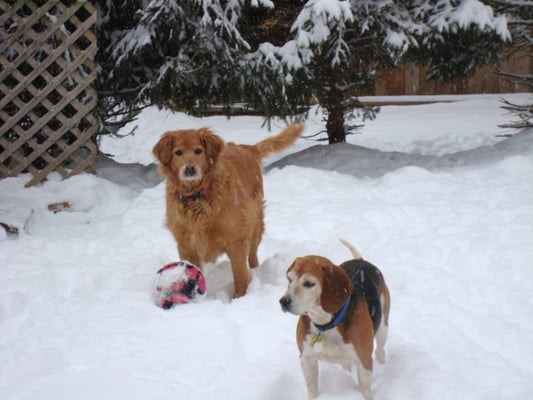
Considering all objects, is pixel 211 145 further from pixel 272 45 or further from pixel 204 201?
pixel 272 45

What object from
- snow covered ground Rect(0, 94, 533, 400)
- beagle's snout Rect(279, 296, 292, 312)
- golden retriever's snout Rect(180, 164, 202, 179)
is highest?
golden retriever's snout Rect(180, 164, 202, 179)

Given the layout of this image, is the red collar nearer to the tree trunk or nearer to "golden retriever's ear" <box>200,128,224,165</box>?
"golden retriever's ear" <box>200,128,224,165</box>

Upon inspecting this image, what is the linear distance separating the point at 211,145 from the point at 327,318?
5.43 feet

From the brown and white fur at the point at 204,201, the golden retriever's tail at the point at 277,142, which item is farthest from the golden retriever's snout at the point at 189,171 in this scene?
the golden retriever's tail at the point at 277,142

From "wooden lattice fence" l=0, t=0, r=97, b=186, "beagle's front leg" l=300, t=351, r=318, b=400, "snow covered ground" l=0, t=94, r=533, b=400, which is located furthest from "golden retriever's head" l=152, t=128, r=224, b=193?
"wooden lattice fence" l=0, t=0, r=97, b=186

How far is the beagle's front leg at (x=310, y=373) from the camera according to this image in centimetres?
227

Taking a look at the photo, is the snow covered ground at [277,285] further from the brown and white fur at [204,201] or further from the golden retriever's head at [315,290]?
the golden retriever's head at [315,290]

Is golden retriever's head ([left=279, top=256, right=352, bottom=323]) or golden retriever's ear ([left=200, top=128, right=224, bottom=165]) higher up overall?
golden retriever's ear ([left=200, top=128, right=224, bottom=165])

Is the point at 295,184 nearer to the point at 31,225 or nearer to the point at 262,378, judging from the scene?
the point at 31,225

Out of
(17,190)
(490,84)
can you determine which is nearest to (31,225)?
(17,190)

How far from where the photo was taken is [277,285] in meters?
3.71

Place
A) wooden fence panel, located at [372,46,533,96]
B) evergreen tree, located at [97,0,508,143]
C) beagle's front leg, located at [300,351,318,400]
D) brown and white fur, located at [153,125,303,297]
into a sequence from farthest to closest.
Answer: wooden fence panel, located at [372,46,533,96] < evergreen tree, located at [97,0,508,143] < brown and white fur, located at [153,125,303,297] < beagle's front leg, located at [300,351,318,400]

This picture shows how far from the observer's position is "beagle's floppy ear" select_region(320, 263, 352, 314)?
7.09 feet

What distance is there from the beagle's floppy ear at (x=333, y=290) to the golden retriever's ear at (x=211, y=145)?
150 centimetres
